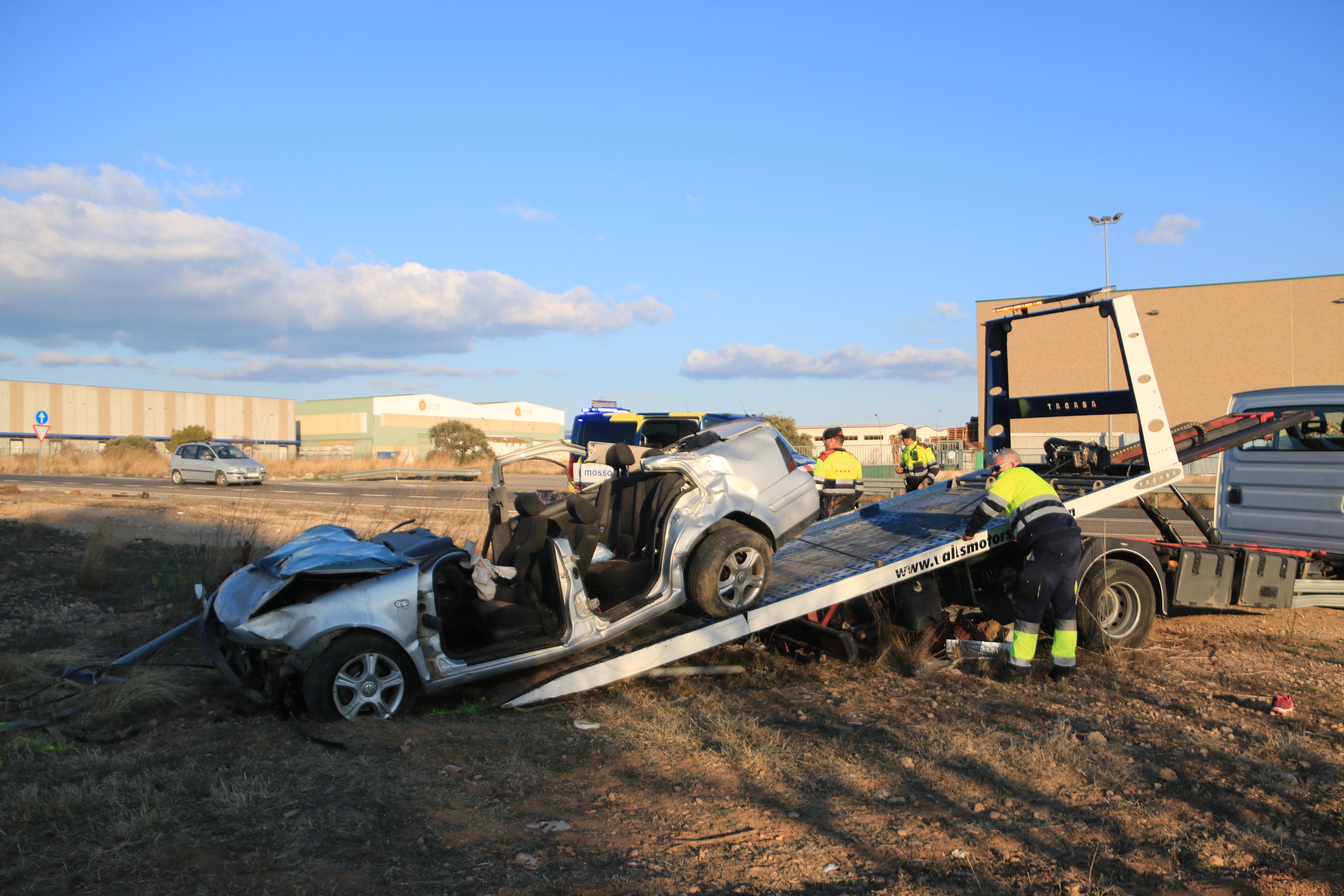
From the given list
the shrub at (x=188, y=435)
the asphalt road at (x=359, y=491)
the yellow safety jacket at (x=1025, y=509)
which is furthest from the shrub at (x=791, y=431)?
the shrub at (x=188, y=435)

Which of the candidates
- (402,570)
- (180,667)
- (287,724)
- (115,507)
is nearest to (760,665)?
(402,570)

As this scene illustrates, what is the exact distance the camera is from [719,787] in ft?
14.3

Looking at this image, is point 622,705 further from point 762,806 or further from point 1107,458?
point 1107,458

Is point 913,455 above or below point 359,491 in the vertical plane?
above

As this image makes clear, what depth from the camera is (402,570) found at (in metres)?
5.57

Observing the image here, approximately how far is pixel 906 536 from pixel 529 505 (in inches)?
123

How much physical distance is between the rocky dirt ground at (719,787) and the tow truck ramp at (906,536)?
1.08 feet

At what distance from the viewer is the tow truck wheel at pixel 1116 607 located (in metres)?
7.29

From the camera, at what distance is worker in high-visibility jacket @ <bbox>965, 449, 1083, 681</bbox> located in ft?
21.4

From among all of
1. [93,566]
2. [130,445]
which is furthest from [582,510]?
[130,445]

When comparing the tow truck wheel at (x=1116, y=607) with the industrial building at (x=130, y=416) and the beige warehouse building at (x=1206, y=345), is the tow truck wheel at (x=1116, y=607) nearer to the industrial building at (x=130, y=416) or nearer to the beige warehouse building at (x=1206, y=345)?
the beige warehouse building at (x=1206, y=345)

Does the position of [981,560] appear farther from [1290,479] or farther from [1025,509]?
[1290,479]

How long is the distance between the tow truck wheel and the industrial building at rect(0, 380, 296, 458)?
57815 millimetres

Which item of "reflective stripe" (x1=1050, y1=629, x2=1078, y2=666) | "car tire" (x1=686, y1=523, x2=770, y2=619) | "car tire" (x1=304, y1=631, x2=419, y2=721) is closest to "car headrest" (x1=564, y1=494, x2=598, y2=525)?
"car tire" (x1=686, y1=523, x2=770, y2=619)
